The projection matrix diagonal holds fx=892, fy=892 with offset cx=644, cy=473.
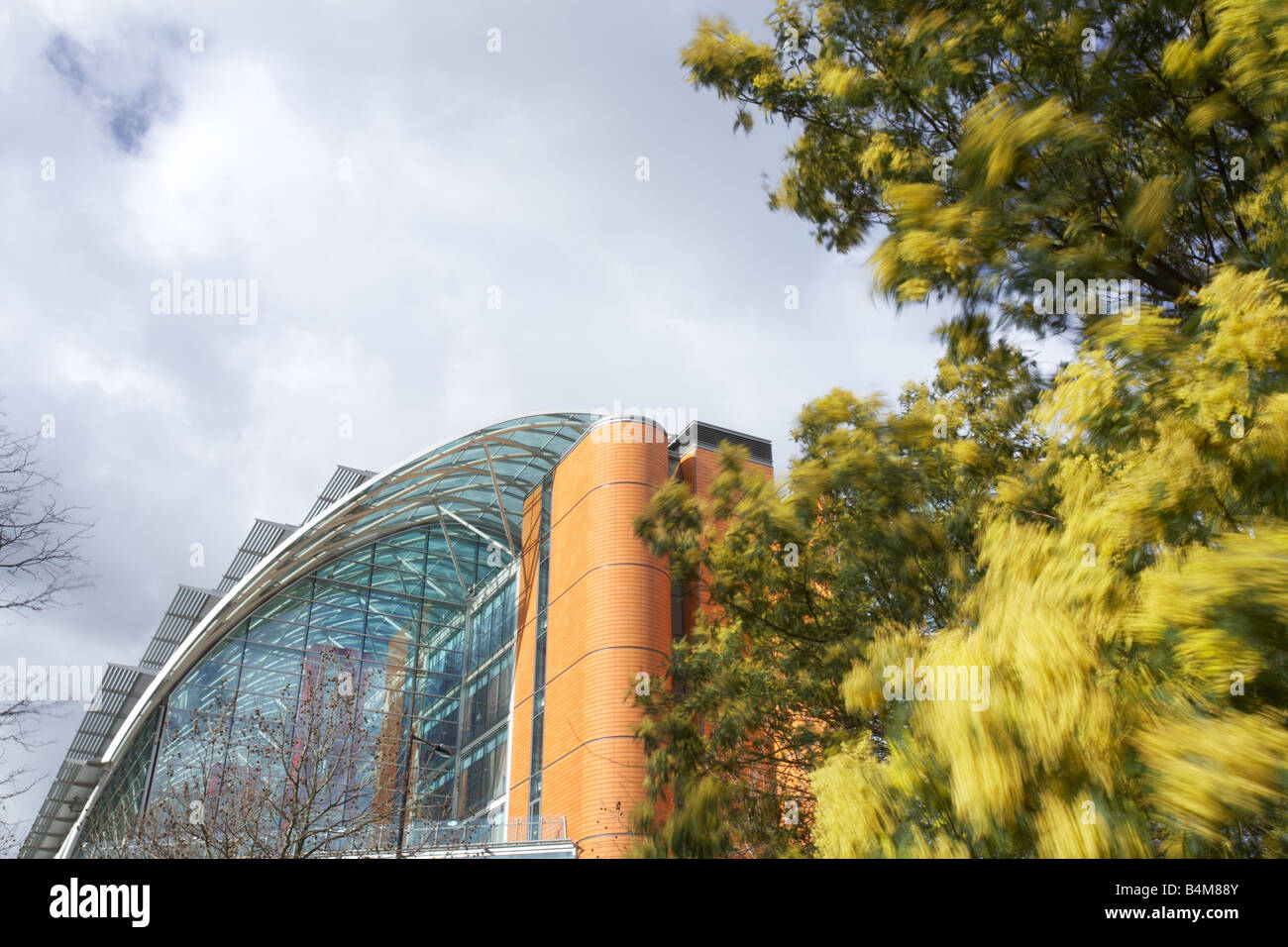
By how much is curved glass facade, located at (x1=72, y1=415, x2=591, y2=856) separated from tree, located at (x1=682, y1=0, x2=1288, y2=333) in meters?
16.9

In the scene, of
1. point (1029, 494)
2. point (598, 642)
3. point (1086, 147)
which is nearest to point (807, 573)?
point (1029, 494)

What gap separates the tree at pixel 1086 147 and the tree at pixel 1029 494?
2cm

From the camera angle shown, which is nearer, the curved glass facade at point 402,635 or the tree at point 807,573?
the tree at point 807,573

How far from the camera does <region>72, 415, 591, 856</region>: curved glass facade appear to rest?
24.2 m

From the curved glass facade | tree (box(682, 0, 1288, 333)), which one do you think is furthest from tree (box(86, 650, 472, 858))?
tree (box(682, 0, 1288, 333))

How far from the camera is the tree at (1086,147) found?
4.48 m

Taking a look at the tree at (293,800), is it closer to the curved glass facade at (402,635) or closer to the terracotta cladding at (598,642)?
the curved glass facade at (402,635)

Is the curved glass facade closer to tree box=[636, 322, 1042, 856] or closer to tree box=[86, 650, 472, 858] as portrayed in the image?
tree box=[86, 650, 472, 858]

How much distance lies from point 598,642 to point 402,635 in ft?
45.0

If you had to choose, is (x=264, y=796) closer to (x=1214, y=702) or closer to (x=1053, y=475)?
(x=1053, y=475)

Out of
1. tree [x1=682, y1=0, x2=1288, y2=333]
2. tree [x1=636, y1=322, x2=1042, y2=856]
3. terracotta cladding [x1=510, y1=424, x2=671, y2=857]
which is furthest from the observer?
terracotta cladding [x1=510, y1=424, x2=671, y2=857]

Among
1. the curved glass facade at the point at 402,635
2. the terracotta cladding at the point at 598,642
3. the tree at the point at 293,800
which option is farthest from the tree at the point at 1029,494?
the curved glass facade at the point at 402,635

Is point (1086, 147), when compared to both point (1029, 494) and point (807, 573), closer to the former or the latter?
point (1029, 494)

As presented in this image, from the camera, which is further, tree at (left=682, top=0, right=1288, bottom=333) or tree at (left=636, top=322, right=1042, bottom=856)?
tree at (left=636, top=322, right=1042, bottom=856)
